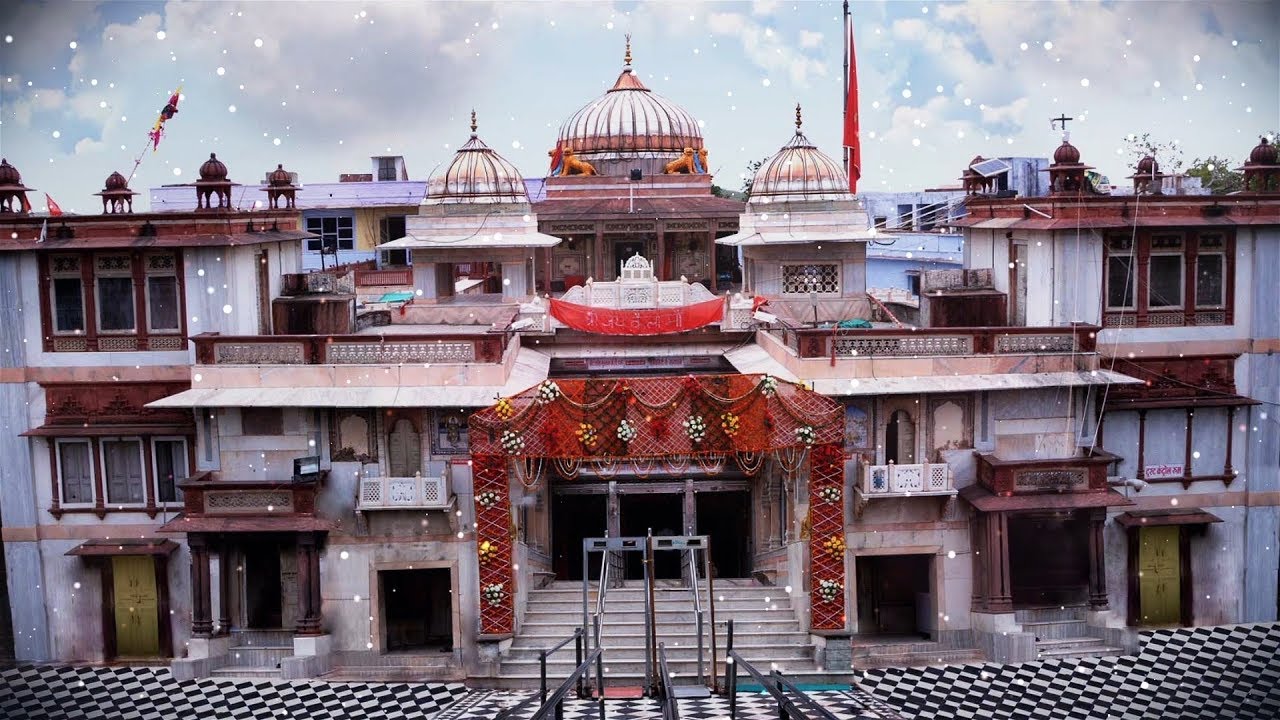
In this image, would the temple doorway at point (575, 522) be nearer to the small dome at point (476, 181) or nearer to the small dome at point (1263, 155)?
the small dome at point (476, 181)

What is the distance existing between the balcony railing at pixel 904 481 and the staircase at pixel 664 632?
248cm

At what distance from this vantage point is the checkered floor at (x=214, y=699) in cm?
2116

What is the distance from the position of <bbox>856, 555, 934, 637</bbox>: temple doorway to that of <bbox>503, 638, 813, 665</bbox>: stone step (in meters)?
2.73

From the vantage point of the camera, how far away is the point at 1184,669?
73.7ft

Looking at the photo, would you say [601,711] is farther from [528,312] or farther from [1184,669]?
[528,312]

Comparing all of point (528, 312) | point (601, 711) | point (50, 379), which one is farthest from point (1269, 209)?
point (50, 379)

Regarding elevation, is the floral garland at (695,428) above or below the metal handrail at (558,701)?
above

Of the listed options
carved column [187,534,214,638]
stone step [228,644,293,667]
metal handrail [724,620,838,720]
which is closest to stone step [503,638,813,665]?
metal handrail [724,620,838,720]

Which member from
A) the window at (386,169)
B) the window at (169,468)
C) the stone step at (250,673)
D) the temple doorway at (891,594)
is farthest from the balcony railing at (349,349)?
the window at (386,169)

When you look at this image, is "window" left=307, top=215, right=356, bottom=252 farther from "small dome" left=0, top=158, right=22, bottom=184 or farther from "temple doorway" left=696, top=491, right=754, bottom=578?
"temple doorway" left=696, top=491, right=754, bottom=578

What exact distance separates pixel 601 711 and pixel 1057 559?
11.3 m

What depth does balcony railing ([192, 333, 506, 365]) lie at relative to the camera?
926 inches

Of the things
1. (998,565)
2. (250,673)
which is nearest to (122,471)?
(250,673)

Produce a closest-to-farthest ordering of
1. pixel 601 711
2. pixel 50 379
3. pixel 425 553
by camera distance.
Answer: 1. pixel 601 711
2. pixel 425 553
3. pixel 50 379
